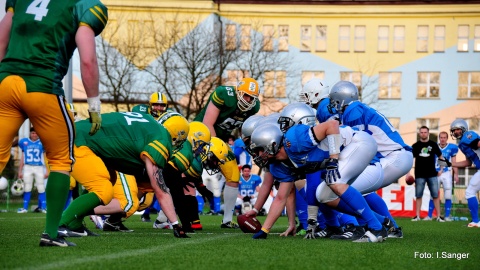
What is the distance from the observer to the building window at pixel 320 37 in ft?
161

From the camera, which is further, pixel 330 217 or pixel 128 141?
pixel 330 217

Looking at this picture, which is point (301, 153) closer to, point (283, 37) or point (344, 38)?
point (283, 37)

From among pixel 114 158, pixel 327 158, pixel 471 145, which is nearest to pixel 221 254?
pixel 114 158

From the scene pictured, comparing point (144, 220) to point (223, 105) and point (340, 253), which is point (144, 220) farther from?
point (340, 253)

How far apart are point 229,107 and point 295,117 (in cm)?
287

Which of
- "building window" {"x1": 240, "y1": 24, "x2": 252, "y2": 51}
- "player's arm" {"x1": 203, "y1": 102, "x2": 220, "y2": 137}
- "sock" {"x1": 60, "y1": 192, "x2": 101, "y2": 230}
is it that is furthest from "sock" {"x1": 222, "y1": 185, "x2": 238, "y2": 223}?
"building window" {"x1": 240, "y1": 24, "x2": 252, "y2": 51}

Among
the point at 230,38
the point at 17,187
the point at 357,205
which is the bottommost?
the point at 17,187

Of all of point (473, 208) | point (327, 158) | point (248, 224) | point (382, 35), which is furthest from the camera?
point (382, 35)

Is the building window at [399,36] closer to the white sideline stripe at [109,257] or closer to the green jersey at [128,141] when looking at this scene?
the green jersey at [128,141]

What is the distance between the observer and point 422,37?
48750 millimetres

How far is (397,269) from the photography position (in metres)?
5.67

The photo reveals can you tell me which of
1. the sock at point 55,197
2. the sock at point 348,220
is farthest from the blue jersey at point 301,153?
the sock at point 55,197

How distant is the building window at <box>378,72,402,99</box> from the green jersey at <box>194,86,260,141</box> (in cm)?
3784

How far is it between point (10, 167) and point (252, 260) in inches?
1087
